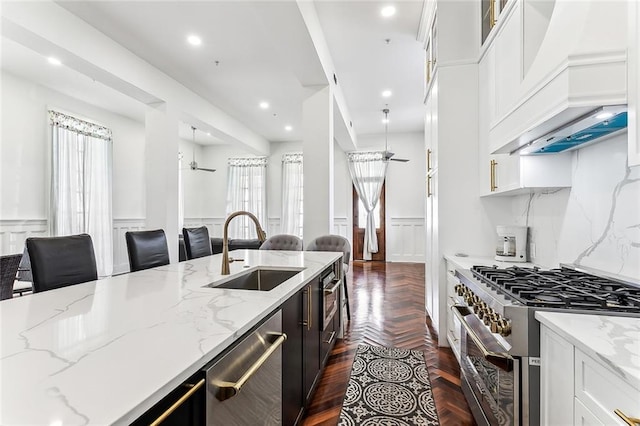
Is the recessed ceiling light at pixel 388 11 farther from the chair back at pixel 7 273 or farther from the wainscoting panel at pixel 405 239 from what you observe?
the wainscoting panel at pixel 405 239

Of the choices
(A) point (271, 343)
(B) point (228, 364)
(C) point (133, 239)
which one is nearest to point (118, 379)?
(B) point (228, 364)

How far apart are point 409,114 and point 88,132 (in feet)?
19.2

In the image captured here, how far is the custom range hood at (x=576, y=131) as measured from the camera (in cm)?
123

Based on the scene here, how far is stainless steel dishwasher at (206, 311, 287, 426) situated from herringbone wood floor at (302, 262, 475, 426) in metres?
0.76

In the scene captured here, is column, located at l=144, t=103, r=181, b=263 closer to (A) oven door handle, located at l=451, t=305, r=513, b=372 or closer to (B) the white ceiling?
(B) the white ceiling

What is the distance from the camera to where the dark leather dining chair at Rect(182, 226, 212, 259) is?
3.09 m

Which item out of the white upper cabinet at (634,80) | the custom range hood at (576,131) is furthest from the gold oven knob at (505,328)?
the custom range hood at (576,131)

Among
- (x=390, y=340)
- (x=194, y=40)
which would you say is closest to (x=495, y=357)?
(x=390, y=340)

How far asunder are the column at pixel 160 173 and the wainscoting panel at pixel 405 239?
16.1ft

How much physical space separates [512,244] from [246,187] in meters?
6.88

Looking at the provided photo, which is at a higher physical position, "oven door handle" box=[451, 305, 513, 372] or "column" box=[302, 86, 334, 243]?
"column" box=[302, 86, 334, 243]

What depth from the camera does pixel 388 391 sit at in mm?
2070

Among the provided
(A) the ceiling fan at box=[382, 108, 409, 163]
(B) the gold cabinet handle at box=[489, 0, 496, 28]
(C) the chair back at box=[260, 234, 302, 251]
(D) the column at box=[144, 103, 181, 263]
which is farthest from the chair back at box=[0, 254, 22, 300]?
(A) the ceiling fan at box=[382, 108, 409, 163]

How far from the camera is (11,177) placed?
14.0ft
